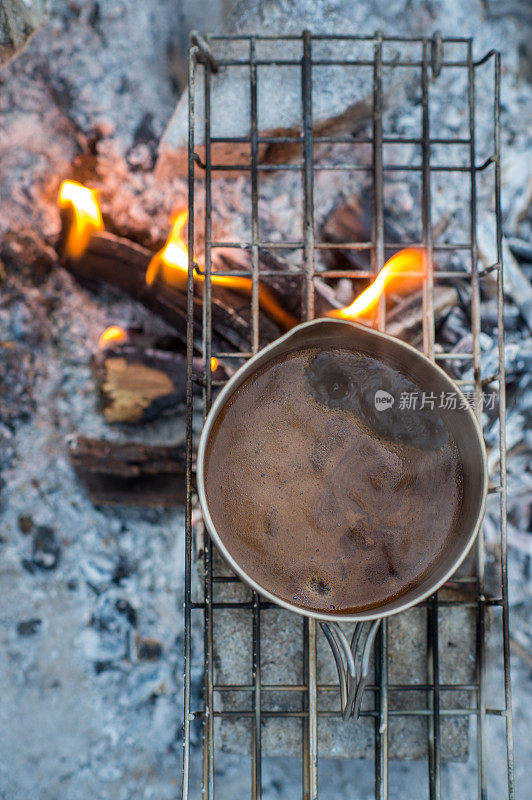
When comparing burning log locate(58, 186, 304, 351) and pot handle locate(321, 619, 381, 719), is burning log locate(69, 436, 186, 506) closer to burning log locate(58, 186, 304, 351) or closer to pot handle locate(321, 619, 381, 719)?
burning log locate(58, 186, 304, 351)

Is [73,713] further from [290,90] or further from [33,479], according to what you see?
[290,90]

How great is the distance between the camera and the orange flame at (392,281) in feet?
4.52

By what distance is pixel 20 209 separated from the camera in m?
1.71

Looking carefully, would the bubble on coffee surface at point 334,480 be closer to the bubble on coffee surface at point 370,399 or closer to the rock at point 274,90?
the bubble on coffee surface at point 370,399

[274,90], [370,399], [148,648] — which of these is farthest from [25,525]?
[274,90]

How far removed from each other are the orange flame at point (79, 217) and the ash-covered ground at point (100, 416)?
8 cm

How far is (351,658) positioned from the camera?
1.11 m

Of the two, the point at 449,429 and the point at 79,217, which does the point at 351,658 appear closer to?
the point at 449,429

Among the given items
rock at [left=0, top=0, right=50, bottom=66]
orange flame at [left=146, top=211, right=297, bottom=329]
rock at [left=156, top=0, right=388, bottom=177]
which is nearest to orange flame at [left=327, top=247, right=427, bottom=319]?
orange flame at [left=146, top=211, right=297, bottom=329]

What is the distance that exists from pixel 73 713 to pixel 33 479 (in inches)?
28.3

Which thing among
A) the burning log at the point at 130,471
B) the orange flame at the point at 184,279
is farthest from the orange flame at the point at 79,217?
the burning log at the point at 130,471

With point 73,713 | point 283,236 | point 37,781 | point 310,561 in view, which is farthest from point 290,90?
point 37,781

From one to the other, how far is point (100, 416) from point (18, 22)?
1.07 meters

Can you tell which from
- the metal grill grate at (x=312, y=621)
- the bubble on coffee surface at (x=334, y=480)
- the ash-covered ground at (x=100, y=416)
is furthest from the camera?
the ash-covered ground at (x=100, y=416)
